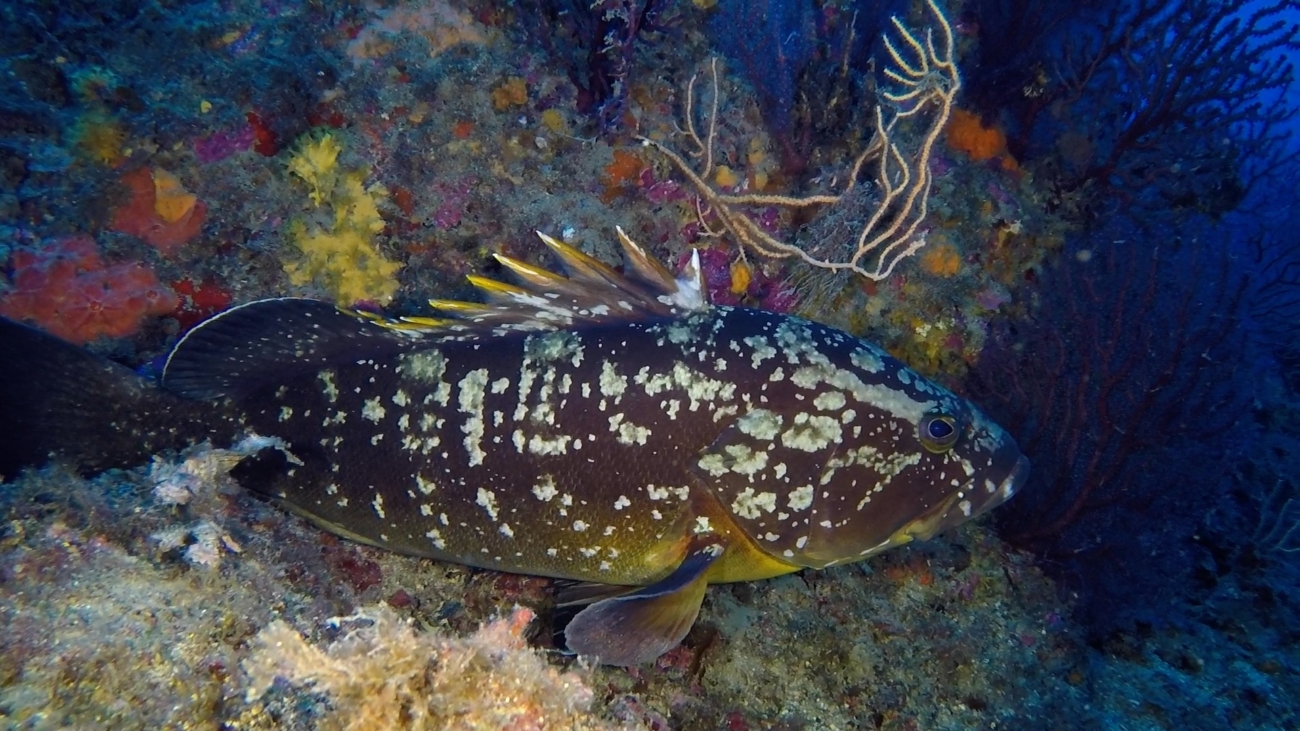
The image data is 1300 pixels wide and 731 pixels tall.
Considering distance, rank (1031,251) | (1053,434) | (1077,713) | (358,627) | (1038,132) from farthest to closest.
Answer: (1038,132), (1031,251), (1053,434), (1077,713), (358,627)

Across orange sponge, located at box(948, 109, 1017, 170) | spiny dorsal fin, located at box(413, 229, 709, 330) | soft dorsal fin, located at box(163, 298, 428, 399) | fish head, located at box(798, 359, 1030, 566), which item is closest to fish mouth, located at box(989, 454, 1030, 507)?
fish head, located at box(798, 359, 1030, 566)

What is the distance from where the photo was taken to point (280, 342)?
11.8 ft

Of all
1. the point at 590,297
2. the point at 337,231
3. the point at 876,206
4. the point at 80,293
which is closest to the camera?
the point at 590,297

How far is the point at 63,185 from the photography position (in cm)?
418

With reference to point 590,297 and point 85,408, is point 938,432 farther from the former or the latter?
point 85,408

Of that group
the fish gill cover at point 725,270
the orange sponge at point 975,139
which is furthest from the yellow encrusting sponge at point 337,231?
the orange sponge at point 975,139

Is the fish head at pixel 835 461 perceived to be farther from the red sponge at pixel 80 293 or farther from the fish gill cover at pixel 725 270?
the red sponge at pixel 80 293

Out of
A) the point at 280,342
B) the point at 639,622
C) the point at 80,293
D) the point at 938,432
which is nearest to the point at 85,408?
Answer: the point at 280,342

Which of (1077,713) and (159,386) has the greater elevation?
(159,386)

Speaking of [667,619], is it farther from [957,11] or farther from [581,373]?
[957,11]

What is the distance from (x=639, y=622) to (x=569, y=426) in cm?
98

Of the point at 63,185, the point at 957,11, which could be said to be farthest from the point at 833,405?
the point at 957,11

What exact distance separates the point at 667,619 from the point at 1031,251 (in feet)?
16.0

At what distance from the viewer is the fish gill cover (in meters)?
3.82
